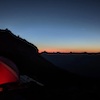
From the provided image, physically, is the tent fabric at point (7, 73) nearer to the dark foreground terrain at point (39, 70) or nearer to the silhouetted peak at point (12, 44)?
the dark foreground terrain at point (39, 70)

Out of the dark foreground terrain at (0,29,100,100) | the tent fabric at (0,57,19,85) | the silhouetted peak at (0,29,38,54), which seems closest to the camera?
the tent fabric at (0,57,19,85)

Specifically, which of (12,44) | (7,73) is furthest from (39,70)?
(7,73)

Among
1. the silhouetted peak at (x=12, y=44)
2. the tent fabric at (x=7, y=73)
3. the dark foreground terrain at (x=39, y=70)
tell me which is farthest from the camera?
the silhouetted peak at (x=12, y=44)

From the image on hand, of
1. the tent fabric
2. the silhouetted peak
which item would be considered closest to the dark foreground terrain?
the silhouetted peak

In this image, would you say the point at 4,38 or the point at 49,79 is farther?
the point at 4,38

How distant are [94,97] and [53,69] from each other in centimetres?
1032

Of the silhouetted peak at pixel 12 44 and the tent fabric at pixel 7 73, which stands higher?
the silhouetted peak at pixel 12 44

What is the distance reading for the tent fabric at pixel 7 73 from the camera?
10053mm

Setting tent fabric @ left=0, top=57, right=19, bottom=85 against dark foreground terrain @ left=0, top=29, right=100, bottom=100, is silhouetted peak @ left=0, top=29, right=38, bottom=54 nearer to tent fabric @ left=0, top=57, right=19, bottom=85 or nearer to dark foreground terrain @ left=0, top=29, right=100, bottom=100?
dark foreground terrain @ left=0, top=29, right=100, bottom=100

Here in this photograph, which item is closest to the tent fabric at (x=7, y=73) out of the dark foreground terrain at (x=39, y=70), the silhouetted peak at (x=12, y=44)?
the dark foreground terrain at (x=39, y=70)

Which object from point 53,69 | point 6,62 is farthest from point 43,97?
point 53,69

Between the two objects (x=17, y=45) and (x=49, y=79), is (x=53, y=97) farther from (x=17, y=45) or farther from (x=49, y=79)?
(x=17, y=45)

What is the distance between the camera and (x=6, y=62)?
35.4 ft

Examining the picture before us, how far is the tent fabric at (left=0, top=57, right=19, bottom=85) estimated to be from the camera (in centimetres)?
1005
